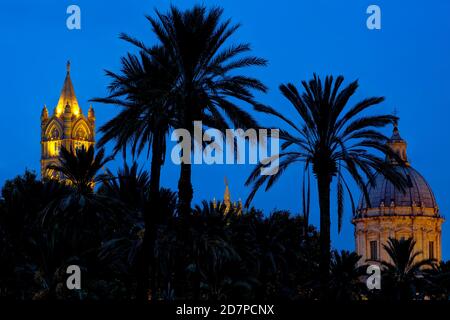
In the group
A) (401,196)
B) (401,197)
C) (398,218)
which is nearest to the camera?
(398,218)

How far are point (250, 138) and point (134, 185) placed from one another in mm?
19089

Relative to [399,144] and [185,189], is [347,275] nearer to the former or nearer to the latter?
[185,189]

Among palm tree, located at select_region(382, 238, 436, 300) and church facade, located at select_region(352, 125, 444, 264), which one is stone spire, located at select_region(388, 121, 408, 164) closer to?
church facade, located at select_region(352, 125, 444, 264)

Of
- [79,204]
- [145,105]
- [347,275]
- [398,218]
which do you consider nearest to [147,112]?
[145,105]

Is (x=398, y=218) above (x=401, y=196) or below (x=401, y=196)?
below

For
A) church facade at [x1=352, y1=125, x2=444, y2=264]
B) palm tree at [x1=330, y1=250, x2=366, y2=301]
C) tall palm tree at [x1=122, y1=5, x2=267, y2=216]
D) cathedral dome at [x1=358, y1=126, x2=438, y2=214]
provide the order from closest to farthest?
tall palm tree at [x1=122, y1=5, x2=267, y2=216], palm tree at [x1=330, y1=250, x2=366, y2=301], church facade at [x1=352, y1=125, x2=444, y2=264], cathedral dome at [x1=358, y1=126, x2=438, y2=214]

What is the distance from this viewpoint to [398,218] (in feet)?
518

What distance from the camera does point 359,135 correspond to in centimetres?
4788

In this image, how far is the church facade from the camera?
517ft

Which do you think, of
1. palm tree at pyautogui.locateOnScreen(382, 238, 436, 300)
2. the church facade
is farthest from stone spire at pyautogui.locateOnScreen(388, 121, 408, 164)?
palm tree at pyautogui.locateOnScreen(382, 238, 436, 300)

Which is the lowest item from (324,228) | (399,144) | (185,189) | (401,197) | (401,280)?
(401,280)

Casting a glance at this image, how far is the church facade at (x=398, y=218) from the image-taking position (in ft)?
517
